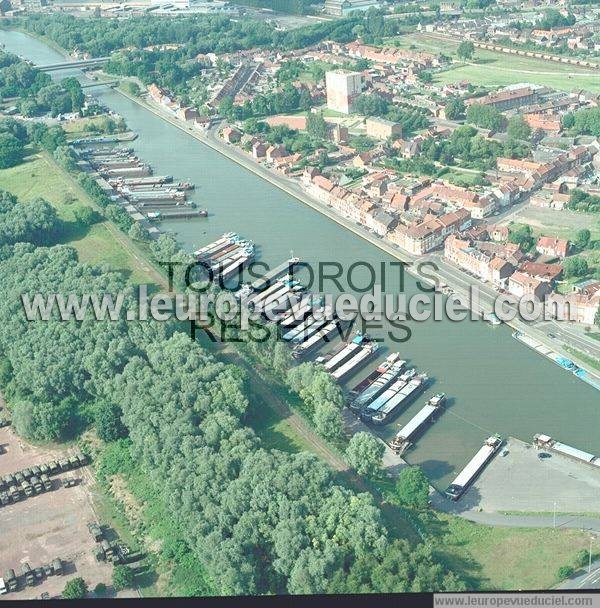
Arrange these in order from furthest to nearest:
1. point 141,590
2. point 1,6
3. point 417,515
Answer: point 1,6 < point 417,515 < point 141,590

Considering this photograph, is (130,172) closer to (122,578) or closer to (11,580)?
(11,580)

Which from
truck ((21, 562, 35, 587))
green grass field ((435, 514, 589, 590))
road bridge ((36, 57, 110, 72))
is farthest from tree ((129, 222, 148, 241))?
road bridge ((36, 57, 110, 72))

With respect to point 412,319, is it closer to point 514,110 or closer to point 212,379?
point 212,379

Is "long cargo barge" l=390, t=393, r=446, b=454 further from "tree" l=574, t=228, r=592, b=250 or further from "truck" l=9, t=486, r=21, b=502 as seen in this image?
"tree" l=574, t=228, r=592, b=250

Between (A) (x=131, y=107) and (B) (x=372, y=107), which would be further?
(A) (x=131, y=107)

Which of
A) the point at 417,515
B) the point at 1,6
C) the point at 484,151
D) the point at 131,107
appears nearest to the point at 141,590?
the point at 417,515

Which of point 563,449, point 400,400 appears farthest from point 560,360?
point 400,400
